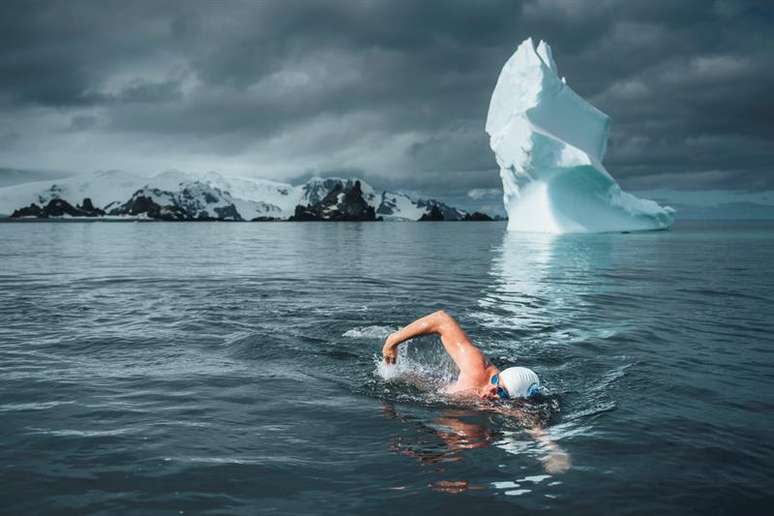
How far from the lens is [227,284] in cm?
1892

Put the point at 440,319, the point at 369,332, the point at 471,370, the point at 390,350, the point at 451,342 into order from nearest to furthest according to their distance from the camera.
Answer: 1. the point at 471,370
2. the point at 451,342
3. the point at 440,319
4. the point at 390,350
5. the point at 369,332

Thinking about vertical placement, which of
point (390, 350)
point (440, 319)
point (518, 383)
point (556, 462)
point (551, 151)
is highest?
point (551, 151)

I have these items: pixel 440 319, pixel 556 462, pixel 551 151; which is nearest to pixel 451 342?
pixel 440 319

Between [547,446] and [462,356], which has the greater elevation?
[462,356]

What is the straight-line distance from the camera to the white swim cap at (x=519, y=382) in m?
6.41

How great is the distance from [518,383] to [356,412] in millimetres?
1938

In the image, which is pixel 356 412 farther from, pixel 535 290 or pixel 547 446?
pixel 535 290

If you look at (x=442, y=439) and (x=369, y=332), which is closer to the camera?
(x=442, y=439)

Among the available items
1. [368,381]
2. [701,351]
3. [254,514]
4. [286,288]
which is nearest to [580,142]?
[286,288]

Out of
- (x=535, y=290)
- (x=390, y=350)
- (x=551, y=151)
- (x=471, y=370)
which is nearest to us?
(x=471, y=370)

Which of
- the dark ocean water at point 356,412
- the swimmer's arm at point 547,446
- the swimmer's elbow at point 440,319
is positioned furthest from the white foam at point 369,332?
the swimmer's arm at point 547,446

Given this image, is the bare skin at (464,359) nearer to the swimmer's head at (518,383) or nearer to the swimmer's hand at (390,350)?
the swimmer's hand at (390,350)

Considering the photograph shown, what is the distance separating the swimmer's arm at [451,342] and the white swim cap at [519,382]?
1.23 feet

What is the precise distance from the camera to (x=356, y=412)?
6457 mm
